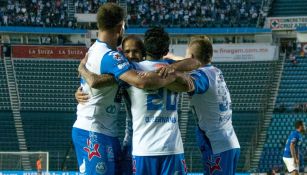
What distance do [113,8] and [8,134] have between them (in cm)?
2715

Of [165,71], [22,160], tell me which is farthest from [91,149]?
[22,160]

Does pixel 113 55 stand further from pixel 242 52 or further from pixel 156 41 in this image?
pixel 242 52

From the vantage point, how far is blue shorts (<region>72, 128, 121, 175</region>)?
770cm

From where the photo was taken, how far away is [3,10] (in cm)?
4003

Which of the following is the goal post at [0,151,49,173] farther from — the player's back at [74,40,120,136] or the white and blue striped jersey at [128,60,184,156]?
the white and blue striped jersey at [128,60,184,156]

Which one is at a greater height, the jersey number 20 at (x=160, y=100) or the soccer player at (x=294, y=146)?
the jersey number 20 at (x=160, y=100)

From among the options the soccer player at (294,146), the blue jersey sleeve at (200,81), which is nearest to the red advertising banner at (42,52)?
the soccer player at (294,146)

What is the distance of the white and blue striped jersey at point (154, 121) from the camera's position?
277 inches

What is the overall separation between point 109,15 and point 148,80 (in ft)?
3.06

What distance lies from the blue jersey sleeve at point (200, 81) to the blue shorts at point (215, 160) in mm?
793

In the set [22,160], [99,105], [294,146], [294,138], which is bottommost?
[22,160]

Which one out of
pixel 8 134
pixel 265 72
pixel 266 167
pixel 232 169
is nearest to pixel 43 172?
pixel 8 134

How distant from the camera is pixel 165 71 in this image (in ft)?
22.6

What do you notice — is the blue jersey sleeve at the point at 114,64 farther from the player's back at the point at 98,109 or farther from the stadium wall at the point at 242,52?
the stadium wall at the point at 242,52
